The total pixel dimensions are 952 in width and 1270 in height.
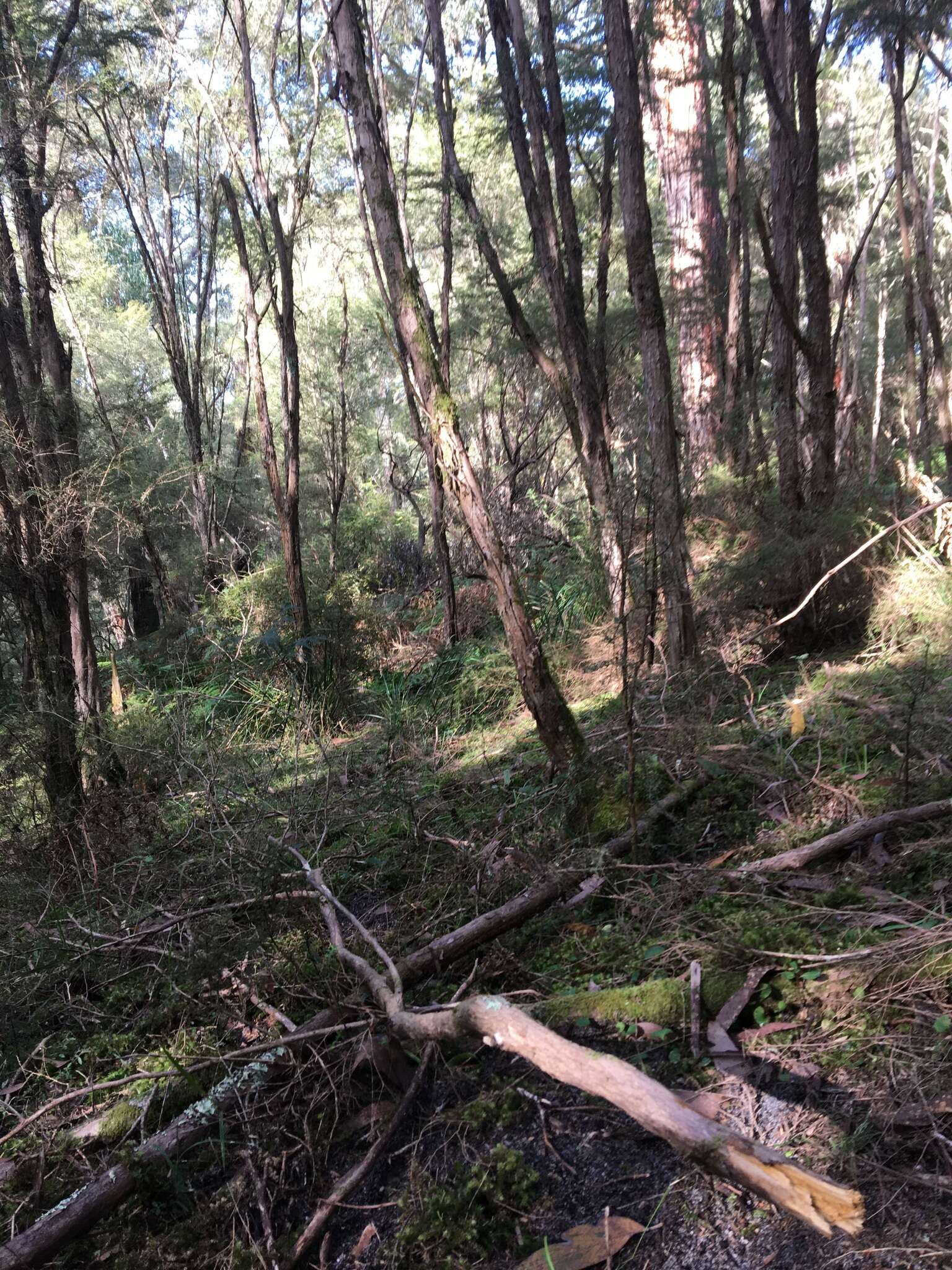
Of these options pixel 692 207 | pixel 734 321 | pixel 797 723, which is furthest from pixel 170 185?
pixel 797 723

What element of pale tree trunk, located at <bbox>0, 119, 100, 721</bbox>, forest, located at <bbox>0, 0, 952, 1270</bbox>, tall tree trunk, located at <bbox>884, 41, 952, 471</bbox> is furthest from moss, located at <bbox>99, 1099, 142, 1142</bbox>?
tall tree trunk, located at <bbox>884, 41, 952, 471</bbox>

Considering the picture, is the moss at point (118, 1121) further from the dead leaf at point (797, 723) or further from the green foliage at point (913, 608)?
the green foliage at point (913, 608)

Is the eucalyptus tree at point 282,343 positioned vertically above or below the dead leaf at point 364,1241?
above

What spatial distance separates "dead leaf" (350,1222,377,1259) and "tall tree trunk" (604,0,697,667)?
12.5 ft

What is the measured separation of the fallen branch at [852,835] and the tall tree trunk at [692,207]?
6.37 m

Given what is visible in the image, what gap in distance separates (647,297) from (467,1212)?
4985 mm

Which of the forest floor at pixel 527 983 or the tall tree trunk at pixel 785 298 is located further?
the tall tree trunk at pixel 785 298

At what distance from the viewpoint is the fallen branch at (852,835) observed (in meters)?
3.21

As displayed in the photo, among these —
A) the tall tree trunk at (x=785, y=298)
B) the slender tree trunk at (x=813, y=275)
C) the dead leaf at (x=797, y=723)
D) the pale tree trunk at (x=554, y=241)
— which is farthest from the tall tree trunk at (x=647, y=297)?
the slender tree trunk at (x=813, y=275)

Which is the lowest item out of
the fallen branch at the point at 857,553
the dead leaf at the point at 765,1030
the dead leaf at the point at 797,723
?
the dead leaf at the point at 765,1030

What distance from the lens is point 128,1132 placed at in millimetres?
2721

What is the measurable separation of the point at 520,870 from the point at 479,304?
12557 mm

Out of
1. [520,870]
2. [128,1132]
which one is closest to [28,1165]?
[128,1132]

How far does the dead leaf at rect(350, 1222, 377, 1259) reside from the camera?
2.19 metres
